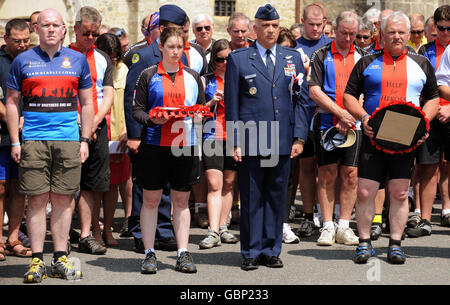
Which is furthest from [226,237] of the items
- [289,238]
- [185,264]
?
[185,264]

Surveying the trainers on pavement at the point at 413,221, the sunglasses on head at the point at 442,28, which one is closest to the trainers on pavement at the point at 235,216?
the trainers on pavement at the point at 413,221

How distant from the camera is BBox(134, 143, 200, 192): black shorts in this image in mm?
7348

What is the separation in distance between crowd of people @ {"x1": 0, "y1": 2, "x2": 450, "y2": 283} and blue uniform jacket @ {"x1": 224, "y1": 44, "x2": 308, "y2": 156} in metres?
0.01

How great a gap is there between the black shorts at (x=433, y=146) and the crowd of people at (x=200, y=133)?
1cm

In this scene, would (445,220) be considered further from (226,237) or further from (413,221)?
(226,237)

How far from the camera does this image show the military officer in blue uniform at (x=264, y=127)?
745 cm

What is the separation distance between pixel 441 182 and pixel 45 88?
17.7ft

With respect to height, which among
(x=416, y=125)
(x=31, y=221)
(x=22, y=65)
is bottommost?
(x=31, y=221)

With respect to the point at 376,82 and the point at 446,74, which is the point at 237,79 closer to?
the point at 376,82

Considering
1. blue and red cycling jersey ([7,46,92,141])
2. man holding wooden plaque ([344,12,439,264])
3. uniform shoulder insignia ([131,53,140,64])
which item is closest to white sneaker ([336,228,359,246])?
man holding wooden plaque ([344,12,439,264])

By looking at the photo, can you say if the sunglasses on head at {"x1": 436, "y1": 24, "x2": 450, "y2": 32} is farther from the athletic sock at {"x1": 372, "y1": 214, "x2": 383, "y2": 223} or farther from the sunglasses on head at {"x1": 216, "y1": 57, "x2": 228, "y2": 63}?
the sunglasses on head at {"x1": 216, "y1": 57, "x2": 228, "y2": 63}

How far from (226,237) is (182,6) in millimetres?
20770

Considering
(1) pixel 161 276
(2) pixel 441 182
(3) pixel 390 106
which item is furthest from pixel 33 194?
(2) pixel 441 182

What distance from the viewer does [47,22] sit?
6.94 metres
